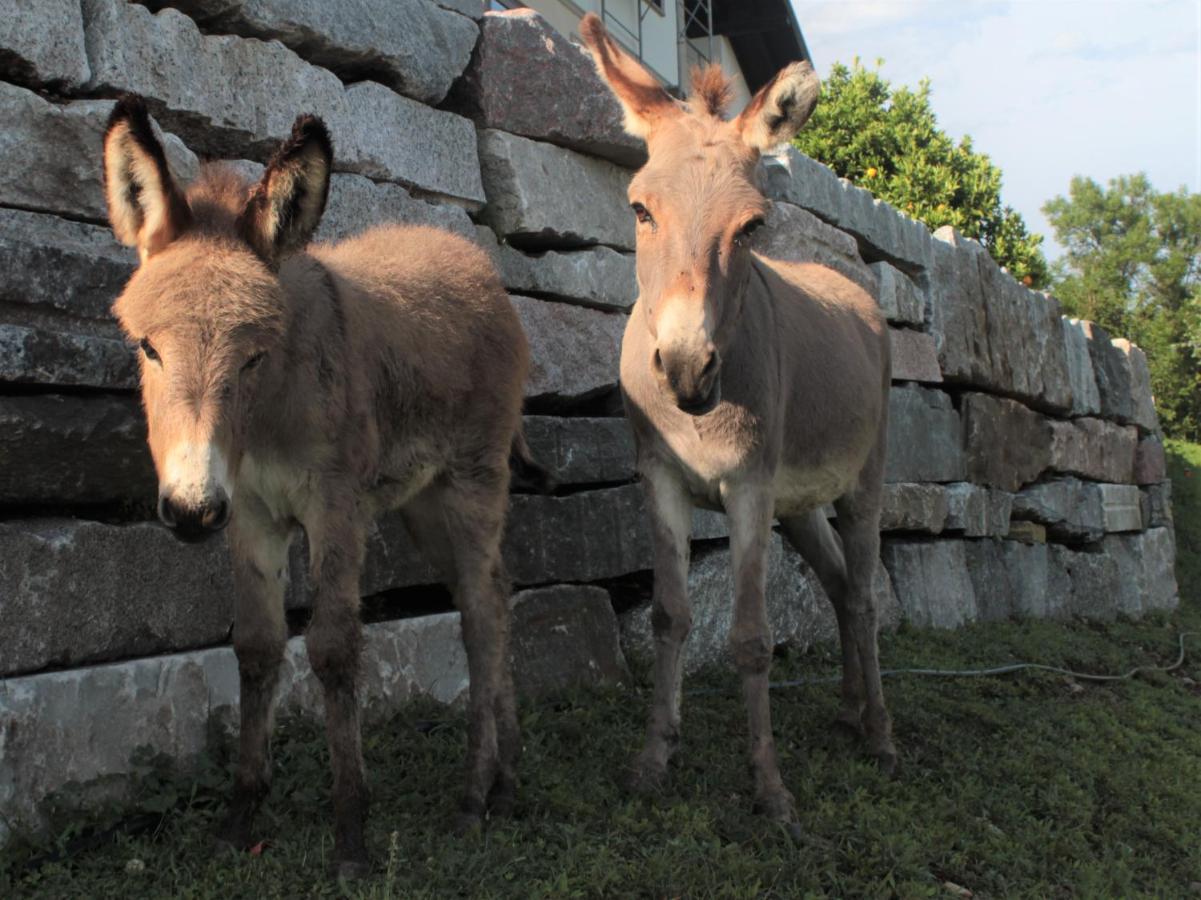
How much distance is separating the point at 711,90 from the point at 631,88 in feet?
1.00

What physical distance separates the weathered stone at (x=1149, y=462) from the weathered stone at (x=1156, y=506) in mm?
101

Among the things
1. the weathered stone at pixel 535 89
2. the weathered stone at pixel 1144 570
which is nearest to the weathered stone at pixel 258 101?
the weathered stone at pixel 535 89

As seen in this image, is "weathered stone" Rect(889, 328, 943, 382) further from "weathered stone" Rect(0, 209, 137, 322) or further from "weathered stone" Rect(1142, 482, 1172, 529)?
"weathered stone" Rect(0, 209, 137, 322)

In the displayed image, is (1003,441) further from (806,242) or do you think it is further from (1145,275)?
(1145,275)

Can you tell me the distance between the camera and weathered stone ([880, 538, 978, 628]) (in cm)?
784

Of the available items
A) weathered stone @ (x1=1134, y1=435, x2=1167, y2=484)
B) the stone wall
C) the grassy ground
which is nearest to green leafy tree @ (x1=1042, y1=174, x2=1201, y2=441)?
weathered stone @ (x1=1134, y1=435, x2=1167, y2=484)

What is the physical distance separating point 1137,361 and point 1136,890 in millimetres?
10150

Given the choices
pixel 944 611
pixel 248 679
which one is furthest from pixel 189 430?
pixel 944 611

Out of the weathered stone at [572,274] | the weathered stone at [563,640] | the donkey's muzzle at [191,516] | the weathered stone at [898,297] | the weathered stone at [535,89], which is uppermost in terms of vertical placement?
the weathered stone at [535,89]

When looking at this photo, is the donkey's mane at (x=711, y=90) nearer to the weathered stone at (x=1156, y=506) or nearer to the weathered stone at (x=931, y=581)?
the weathered stone at (x=931, y=581)

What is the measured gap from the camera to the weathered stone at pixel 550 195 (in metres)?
5.42

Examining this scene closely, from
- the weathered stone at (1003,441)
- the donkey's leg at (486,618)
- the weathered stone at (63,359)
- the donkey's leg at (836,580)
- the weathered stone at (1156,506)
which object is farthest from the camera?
the weathered stone at (1156,506)

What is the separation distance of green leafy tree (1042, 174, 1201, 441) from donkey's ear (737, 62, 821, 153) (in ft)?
51.0

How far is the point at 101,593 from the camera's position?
3561mm
